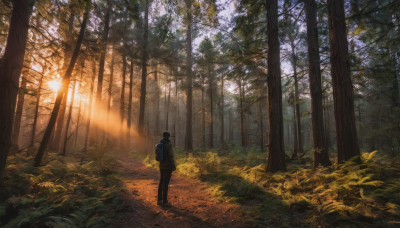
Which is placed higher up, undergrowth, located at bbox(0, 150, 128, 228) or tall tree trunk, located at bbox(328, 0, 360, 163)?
tall tree trunk, located at bbox(328, 0, 360, 163)

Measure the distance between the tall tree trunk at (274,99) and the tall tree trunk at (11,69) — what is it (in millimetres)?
8298

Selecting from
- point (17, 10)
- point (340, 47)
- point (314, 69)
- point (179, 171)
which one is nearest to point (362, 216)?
point (340, 47)

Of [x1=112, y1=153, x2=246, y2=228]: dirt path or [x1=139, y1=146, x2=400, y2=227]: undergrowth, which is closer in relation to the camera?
[x1=139, y1=146, x2=400, y2=227]: undergrowth

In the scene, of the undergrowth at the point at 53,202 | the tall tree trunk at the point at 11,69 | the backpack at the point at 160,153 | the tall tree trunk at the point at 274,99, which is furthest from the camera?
the tall tree trunk at the point at 274,99

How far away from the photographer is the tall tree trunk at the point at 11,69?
471cm

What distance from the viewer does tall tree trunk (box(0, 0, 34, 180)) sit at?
471 cm

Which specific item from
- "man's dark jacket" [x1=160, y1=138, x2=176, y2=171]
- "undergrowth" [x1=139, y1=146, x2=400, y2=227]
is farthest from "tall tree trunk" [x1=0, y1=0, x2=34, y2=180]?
"undergrowth" [x1=139, y1=146, x2=400, y2=227]

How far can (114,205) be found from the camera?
449cm

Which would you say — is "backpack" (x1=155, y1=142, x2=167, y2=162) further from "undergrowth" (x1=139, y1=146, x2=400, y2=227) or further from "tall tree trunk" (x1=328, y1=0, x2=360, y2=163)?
"tall tree trunk" (x1=328, y1=0, x2=360, y2=163)

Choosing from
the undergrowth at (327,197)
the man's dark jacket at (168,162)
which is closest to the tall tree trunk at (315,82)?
the undergrowth at (327,197)

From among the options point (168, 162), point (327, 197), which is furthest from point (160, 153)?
point (327, 197)

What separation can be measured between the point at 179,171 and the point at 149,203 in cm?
446

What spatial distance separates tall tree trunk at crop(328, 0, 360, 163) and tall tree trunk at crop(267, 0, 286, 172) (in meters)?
2.04

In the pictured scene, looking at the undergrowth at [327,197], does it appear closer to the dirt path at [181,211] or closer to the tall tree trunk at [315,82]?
the dirt path at [181,211]
